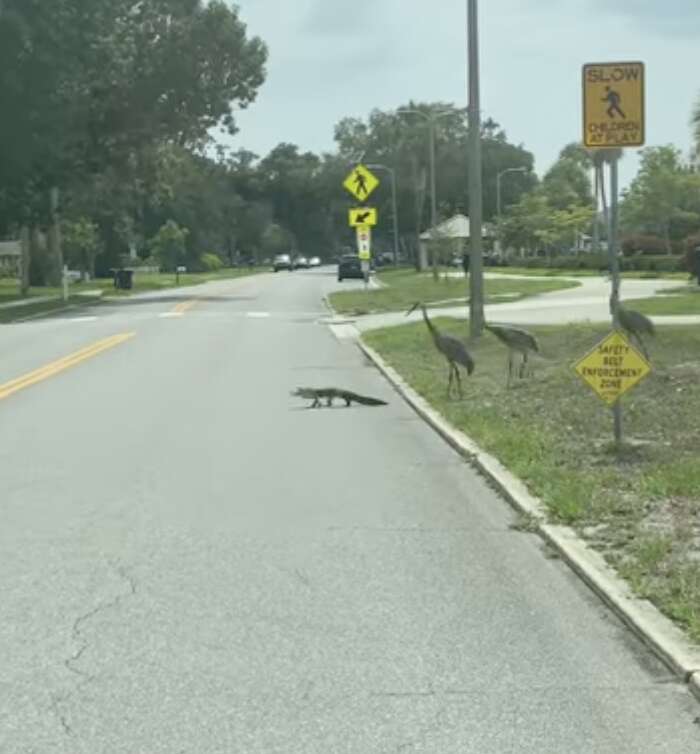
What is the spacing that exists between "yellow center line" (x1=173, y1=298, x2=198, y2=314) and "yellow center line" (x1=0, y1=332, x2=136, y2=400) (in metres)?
11.7

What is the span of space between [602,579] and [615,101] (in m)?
5.26

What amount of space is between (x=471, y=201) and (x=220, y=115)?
39032 mm

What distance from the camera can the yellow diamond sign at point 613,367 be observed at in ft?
35.8

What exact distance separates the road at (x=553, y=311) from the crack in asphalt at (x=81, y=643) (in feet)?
59.4

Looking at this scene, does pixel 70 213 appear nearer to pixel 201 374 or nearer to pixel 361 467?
pixel 201 374

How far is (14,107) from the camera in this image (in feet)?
160

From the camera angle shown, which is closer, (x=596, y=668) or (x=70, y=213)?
(x=596, y=668)

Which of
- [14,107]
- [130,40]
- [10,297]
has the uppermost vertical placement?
[130,40]

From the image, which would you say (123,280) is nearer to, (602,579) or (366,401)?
(366,401)

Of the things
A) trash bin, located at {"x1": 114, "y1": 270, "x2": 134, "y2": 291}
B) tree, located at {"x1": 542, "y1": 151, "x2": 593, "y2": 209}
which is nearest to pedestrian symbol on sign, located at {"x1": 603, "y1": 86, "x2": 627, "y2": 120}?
trash bin, located at {"x1": 114, "y1": 270, "x2": 134, "y2": 291}

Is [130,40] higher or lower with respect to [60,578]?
higher

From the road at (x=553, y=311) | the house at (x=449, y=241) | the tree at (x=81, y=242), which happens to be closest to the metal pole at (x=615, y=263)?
the road at (x=553, y=311)

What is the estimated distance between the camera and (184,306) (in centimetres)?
4541

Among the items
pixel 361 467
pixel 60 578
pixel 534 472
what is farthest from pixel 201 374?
pixel 60 578
